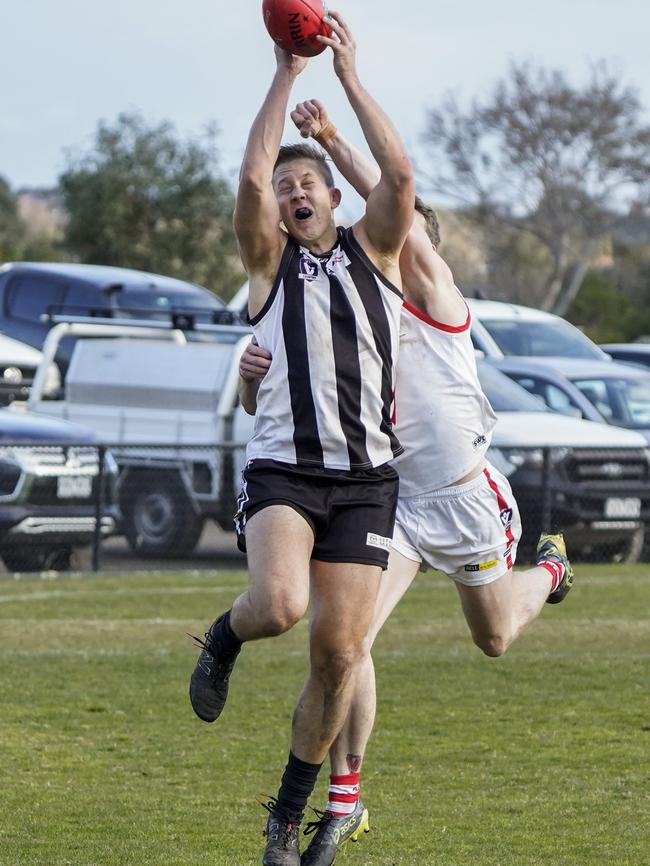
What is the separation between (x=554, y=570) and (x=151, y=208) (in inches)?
1260

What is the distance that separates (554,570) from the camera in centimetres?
719

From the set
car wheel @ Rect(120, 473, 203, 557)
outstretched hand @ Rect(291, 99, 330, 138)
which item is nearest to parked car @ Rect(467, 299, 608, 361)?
car wheel @ Rect(120, 473, 203, 557)

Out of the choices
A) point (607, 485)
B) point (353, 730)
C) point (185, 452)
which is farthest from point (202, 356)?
point (353, 730)

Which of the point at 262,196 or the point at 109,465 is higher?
the point at 262,196

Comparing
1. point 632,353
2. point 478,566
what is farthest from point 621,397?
point 478,566

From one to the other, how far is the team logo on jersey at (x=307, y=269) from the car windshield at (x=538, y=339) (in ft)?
48.2

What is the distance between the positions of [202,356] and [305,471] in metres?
12.1

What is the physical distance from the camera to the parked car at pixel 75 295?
2203 cm

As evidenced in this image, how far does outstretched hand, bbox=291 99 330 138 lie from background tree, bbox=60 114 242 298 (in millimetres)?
32106

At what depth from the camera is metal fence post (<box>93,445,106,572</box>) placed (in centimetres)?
1488

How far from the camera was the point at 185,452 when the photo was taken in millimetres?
16219

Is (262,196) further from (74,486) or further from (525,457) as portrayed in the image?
(525,457)

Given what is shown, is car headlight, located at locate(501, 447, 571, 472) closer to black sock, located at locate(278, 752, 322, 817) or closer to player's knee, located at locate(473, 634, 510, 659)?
player's knee, located at locate(473, 634, 510, 659)

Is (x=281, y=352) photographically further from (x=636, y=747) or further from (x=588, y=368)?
(x=588, y=368)
